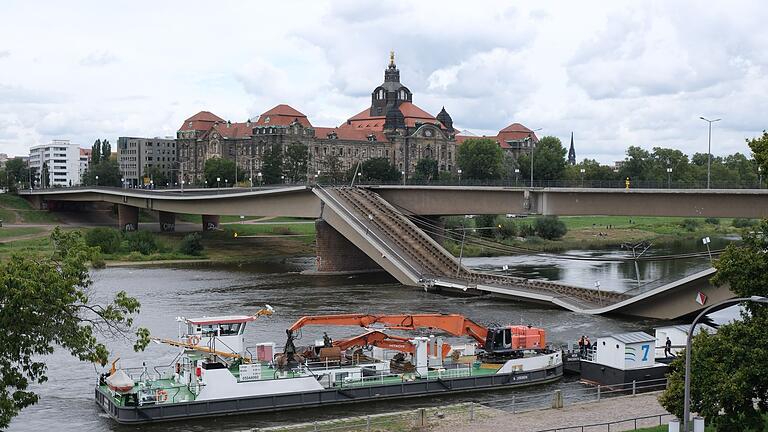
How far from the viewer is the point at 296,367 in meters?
45.2

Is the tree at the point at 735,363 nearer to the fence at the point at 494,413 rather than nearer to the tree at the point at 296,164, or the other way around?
the fence at the point at 494,413

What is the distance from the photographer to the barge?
41844mm

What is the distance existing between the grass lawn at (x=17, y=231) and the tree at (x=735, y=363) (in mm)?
113165

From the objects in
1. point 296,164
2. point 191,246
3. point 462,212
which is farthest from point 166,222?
point 462,212

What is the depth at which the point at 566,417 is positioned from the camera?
38.7 metres

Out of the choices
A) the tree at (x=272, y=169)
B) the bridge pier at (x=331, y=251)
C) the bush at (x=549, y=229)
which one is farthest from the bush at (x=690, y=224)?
the bridge pier at (x=331, y=251)

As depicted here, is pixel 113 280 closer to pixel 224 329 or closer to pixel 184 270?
pixel 184 270

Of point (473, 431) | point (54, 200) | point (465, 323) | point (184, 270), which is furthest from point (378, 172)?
point (473, 431)

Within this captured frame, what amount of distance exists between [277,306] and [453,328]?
83.6 feet

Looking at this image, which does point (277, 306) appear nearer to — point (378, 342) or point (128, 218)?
point (378, 342)

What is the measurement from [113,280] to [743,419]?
6956 cm

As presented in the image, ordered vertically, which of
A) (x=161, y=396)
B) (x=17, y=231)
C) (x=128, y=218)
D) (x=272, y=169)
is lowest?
(x=161, y=396)

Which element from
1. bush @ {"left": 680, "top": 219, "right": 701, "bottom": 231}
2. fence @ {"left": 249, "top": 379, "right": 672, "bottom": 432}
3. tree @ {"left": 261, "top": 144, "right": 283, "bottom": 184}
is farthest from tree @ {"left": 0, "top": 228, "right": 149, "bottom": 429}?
tree @ {"left": 261, "top": 144, "right": 283, "bottom": 184}

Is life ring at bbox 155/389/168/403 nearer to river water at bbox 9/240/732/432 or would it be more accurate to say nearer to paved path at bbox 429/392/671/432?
river water at bbox 9/240/732/432
